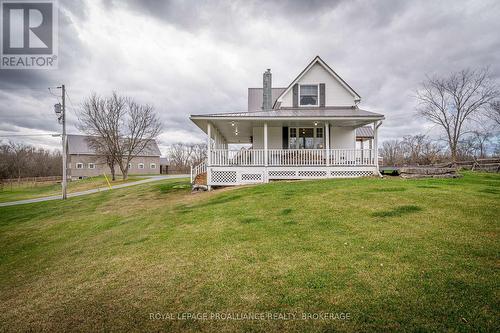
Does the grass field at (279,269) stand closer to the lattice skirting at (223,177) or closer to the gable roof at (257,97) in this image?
the lattice skirting at (223,177)

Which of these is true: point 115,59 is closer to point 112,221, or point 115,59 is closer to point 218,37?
point 218,37

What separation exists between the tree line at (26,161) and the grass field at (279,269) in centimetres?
5165

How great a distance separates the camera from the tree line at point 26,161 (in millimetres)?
47719

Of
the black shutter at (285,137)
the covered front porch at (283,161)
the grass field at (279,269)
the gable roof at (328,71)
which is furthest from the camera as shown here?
the gable roof at (328,71)

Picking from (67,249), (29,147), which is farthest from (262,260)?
(29,147)

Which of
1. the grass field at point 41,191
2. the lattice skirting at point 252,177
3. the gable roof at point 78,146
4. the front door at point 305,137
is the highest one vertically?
the gable roof at point 78,146

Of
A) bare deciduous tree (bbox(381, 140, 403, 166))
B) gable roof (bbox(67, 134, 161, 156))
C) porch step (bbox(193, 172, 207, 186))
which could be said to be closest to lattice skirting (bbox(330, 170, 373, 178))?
porch step (bbox(193, 172, 207, 186))

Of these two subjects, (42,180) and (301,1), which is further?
(42,180)

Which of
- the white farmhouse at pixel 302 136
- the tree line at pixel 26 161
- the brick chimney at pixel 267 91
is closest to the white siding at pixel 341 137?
the white farmhouse at pixel 302 136

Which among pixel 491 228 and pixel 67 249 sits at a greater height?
pixel 491 228

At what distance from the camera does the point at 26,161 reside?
5259 centimetres

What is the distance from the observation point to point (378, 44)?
22.7m

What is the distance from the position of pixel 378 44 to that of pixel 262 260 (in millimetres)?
25372

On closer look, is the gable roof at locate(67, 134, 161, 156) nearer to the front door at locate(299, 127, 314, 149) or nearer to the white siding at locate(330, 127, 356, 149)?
the front door at locate(299, 127, 314, 149)
